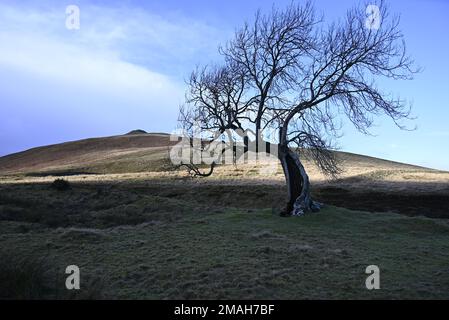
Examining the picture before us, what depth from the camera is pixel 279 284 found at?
11781 mm

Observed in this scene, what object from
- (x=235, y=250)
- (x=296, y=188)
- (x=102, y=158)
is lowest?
(x=235, y=250)

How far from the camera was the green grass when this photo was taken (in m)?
11.6

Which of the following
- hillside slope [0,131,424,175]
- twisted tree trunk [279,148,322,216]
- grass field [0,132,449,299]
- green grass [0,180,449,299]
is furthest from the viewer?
hillside slope [0,131,424,175]

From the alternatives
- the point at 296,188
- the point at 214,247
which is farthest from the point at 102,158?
the point at 214,247

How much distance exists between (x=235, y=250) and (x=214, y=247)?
34.1 inches

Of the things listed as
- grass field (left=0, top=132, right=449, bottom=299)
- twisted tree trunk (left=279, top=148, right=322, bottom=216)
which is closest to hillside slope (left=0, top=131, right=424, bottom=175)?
grass field (left=0, top=132, right=449, bottom=299)

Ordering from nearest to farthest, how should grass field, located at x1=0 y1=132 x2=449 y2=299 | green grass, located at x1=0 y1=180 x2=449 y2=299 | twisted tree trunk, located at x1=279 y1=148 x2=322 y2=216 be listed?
grass field, located at x1=0 y1=132 x2=449 y2=299
green grass, located at x1=0 y1=180 x2=449 y2=299
twisted tree trunk, located at x1=279 y1=148 x2=322 y2=216

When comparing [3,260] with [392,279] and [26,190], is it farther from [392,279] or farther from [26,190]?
[26,190]

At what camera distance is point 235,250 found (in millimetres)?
15430

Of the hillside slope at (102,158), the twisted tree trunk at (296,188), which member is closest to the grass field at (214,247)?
the twisted tree trunk at (296,188)

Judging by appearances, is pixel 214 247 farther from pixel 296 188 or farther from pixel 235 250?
pixel 296 188

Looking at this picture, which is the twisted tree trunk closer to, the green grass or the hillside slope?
the green grass

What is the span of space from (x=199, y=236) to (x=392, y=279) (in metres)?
7.83

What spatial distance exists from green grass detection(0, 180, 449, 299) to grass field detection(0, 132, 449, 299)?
4 cm
